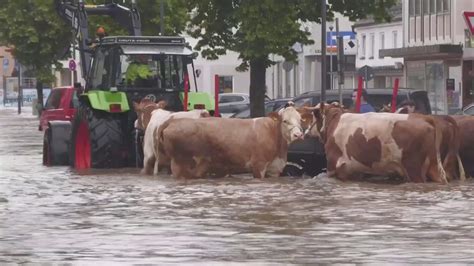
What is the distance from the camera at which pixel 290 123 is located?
73.0 feet

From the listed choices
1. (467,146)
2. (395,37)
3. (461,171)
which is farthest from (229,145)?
(395,37)

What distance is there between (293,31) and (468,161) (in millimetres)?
15609

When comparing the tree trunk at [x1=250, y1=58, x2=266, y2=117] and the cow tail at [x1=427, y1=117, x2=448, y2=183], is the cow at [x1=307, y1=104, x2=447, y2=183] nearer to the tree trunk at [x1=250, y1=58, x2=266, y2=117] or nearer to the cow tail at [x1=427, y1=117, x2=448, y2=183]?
the cow tail at [x1=427, y1=117, x2=448, y2=183]

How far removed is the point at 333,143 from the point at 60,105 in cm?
2730

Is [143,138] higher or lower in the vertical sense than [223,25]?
lower

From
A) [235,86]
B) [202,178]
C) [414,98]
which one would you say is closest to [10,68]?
[235,86]

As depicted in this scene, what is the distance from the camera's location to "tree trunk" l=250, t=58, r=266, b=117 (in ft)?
128

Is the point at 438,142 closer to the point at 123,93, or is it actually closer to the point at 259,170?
the point at 259,170

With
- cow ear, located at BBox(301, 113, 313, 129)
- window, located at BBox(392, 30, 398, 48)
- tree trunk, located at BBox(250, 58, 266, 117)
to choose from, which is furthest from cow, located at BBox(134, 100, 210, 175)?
window, located at BBox(392, 30, 398, 48)

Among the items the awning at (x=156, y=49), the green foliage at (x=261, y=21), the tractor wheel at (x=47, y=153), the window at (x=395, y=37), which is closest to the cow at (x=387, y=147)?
the awning at (x=156, y=49)

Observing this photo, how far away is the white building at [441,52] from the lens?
58.7 metres

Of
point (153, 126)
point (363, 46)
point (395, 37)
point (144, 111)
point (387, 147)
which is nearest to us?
point (387, 147)

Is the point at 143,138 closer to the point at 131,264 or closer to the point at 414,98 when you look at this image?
the point at 414,98

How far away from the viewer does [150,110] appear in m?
24.7
